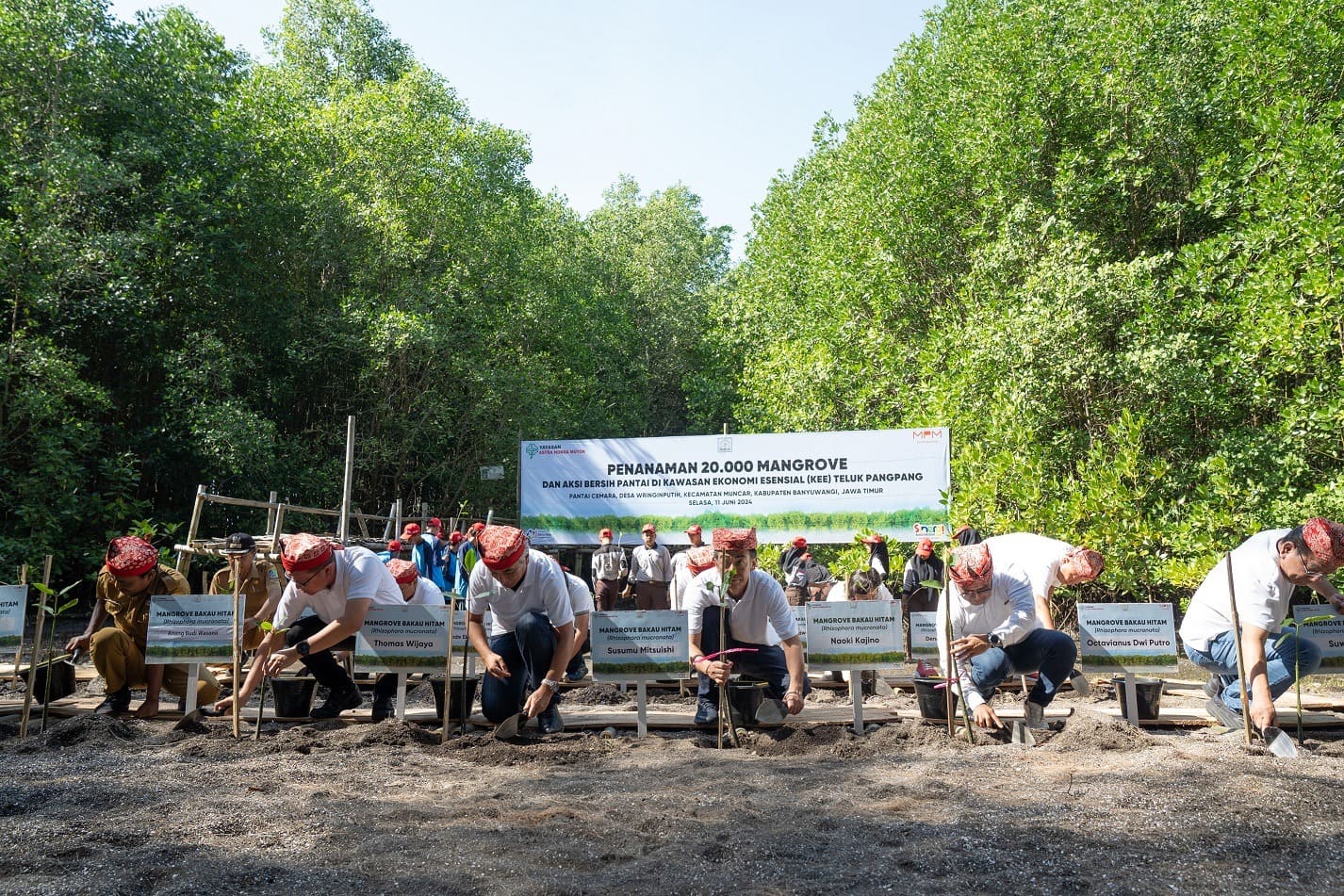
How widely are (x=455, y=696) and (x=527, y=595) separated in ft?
2.98

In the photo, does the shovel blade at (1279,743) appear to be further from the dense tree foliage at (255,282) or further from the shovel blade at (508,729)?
the dense tree foliage at (255,282)

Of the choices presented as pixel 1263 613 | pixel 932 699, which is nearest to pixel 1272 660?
pixel 1263 613

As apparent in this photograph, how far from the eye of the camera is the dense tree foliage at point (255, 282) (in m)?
13.5

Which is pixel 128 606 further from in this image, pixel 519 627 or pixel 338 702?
pixel 519 627

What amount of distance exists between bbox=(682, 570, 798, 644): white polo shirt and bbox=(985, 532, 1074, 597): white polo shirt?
1.30m

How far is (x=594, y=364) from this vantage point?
28.1m

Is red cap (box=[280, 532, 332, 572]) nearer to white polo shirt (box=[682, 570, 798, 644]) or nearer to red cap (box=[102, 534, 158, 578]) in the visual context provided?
red cap (box=[102, 534, 158, 578])

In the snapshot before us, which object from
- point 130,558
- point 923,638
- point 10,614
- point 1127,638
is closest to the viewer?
point 1127,638

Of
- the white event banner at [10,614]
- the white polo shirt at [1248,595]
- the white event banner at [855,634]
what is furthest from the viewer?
the white event banner at [10,614]

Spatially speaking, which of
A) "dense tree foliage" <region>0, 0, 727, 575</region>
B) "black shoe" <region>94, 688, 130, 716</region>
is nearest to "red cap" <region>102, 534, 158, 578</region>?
"black shoe" <region>94, 688, 130, 716</region>

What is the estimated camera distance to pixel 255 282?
60.7 ft

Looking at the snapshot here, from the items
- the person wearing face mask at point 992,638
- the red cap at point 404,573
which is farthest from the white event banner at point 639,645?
the red cap at point 404,573

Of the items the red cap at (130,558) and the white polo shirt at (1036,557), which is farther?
the red cap at (130,558)

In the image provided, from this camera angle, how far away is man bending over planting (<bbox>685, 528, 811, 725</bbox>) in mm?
5164
